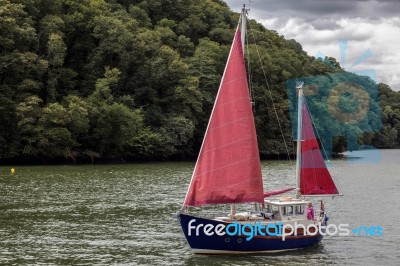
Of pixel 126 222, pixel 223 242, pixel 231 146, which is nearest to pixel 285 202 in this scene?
pixel 223 242

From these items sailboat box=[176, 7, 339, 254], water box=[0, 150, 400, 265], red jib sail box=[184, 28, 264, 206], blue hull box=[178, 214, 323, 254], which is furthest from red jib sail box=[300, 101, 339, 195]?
red jib sail box=[184, 28, 264, 206]

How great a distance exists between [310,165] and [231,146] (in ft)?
26.8

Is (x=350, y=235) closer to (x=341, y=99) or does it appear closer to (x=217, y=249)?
(x=217, y=249)

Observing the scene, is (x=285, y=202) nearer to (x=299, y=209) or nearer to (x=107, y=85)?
(x=299, y=209)

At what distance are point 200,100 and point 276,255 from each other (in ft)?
318

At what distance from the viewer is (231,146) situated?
32.9 m

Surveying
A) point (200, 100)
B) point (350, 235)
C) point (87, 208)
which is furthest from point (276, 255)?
point (200, 100)

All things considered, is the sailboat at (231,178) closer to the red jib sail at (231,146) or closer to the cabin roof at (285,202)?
the red jib sail at (231,146)

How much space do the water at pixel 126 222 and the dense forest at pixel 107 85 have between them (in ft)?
83.4

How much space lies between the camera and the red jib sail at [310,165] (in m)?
38.6

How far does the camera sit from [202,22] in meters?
171

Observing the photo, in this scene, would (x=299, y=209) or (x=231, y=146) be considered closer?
(x=231, y=146)

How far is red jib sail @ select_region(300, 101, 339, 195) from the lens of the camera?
38.6 metres

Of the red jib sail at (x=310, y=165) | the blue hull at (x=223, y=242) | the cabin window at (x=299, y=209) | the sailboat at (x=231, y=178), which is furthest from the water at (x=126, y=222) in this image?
the red jib sail at (x=310, y=165)
